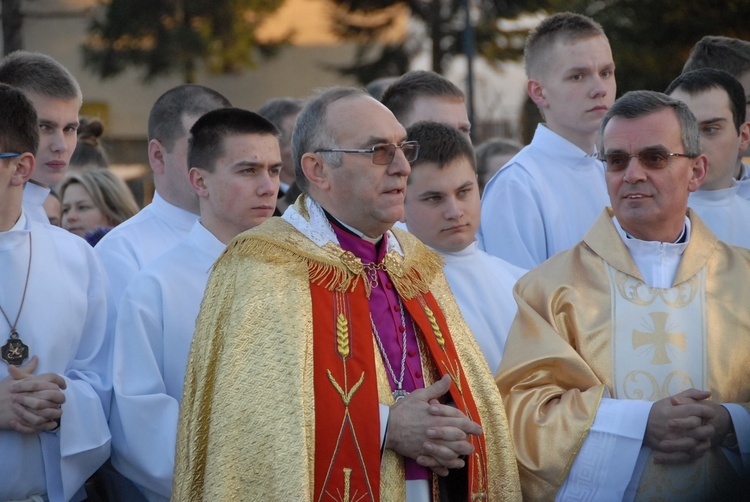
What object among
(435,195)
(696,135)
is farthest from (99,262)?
(696,135)

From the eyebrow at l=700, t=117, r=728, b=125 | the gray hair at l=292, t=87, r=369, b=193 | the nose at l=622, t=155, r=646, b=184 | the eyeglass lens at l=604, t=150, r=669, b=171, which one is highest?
the eyebrow at l=700, t=117, r=728, b=125

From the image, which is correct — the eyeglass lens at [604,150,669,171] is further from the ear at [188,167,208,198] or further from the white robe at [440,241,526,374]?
the ear at [188,167,208,198]

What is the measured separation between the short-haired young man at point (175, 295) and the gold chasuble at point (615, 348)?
51.3 inches

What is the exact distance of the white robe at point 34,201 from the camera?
520cm

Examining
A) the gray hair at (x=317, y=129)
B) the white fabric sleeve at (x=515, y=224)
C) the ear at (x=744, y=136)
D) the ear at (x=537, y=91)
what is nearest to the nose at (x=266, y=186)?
the gray hair at (x=317, y=129)

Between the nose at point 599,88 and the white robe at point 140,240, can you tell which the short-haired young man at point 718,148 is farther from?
the white robe at point 140,240

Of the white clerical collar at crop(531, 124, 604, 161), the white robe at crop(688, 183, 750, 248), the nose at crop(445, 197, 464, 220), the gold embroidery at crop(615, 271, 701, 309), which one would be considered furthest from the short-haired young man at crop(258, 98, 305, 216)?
the gold embroidery at crop(615, 271, 701, 309)

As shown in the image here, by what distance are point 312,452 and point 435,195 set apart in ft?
5.23

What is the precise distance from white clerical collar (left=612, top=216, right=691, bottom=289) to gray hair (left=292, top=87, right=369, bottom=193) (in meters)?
1.25

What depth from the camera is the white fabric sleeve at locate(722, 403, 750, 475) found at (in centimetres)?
405

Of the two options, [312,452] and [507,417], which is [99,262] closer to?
[312,452]

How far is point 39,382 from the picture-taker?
416cm

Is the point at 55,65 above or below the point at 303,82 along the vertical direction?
below

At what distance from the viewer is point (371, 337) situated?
4023mm
